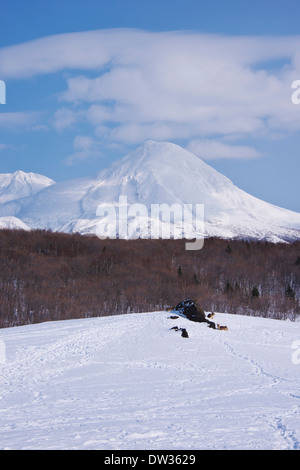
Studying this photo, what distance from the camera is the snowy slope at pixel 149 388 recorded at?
7.90 meters

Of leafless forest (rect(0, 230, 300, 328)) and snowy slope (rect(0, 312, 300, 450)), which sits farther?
leafless forest (rect(0, 230, 300, 328))

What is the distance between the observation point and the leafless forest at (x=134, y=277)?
50.3m

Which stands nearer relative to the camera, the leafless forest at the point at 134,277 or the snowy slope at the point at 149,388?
the snowy slope at the point at 149,388

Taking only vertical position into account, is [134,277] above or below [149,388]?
above

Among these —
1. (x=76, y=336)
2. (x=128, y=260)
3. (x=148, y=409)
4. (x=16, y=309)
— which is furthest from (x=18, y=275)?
(x=148, y=409)

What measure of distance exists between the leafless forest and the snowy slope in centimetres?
2844

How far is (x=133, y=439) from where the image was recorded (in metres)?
7.74

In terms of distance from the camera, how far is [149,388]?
11719 millimetres

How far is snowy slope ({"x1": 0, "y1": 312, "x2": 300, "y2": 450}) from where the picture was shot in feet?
25.9

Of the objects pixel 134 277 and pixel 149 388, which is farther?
pixel 134 277

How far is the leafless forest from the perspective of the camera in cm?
5034

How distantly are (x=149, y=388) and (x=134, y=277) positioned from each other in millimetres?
50922

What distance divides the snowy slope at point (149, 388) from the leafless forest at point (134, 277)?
28441 mm

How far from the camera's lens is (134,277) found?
205 feet
